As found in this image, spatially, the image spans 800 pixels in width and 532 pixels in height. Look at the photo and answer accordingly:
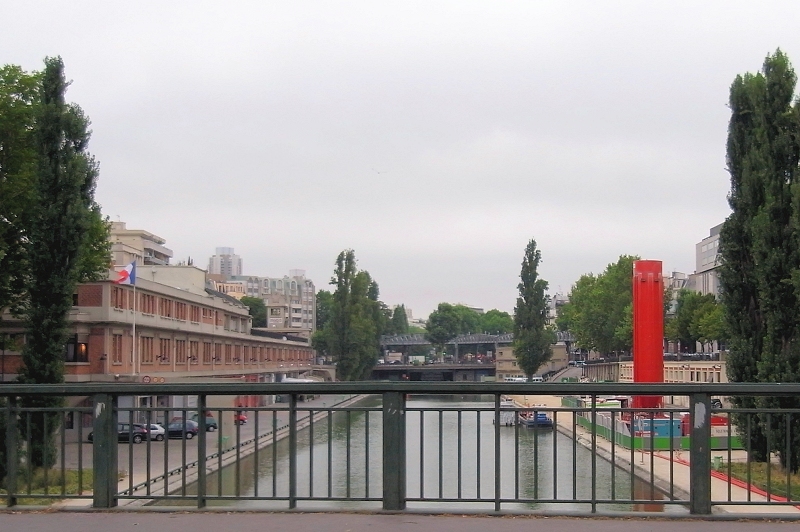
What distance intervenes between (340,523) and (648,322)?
3353 cm

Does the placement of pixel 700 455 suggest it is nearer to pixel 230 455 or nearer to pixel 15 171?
pixel 230 455

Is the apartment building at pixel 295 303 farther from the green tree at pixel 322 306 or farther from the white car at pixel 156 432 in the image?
the white car at pixel 156 432

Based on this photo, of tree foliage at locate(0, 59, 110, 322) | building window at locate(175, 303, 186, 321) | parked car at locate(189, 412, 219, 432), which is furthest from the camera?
building window at locate(175, 303, 186, 321)

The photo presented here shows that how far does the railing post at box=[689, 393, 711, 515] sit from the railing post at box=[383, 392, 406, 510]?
8.88 ft

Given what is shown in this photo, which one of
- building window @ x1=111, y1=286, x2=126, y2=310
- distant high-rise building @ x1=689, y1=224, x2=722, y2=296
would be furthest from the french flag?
distant high-rise building @ x1=689, y1=224, x2=722, y2=296

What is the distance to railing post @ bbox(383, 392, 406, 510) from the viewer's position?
8719mm

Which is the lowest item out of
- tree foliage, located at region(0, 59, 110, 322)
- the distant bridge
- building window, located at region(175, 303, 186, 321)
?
the distant bridge

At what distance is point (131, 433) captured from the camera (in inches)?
366

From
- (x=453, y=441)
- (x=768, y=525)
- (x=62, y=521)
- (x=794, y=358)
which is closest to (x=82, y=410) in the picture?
(x=62, y=521)

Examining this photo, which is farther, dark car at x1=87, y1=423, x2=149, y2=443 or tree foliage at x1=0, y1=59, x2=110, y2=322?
tree foliage at x1=0, y1=59, x2=110, y2=322

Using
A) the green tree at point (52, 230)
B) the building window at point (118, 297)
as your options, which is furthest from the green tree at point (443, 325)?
the green tree at point (52, 230)

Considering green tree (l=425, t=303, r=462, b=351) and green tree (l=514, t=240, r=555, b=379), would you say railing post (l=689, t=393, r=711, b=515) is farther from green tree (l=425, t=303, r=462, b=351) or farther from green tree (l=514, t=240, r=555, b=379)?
green tree (l=425, t=303, r=462, b=351)

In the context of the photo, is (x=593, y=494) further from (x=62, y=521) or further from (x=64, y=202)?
(x=64, y=202)

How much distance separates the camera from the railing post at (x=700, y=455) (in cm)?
848
